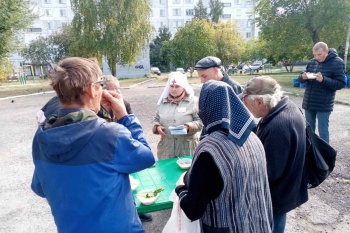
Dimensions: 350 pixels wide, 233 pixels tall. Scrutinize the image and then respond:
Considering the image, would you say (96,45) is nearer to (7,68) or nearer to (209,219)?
(7,68)

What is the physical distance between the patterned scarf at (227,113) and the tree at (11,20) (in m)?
18.1

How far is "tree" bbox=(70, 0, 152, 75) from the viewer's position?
778 inches

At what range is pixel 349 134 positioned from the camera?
20.3 ft

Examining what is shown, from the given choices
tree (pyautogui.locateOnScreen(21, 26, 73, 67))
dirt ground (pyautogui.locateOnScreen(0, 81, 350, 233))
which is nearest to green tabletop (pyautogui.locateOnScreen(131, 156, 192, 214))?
dirt ground (pyautogui.locateOnScreen(0, 81, 350, 233))

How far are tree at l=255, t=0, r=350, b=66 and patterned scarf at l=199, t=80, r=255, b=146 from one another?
1854cm

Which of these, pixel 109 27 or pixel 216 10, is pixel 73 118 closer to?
pixel 109 27

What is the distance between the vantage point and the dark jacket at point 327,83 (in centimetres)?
437

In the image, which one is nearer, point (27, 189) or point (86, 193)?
point (86, 193)

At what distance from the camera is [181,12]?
185ft

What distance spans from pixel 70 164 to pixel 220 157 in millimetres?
765

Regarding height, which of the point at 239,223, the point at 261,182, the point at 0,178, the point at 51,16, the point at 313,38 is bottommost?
the point at 0,178

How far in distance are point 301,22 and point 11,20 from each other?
18.3 m

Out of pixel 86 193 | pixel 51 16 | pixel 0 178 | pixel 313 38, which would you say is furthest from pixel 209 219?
pixel 51 16

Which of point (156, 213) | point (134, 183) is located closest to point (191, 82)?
point (156, 213)
